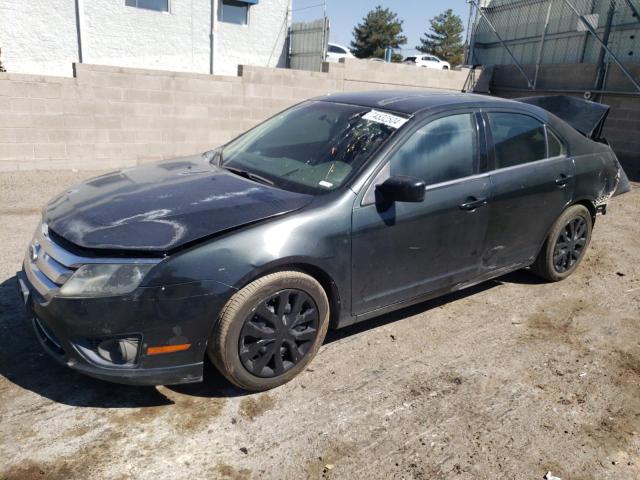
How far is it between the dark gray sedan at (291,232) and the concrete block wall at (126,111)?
17.2 ft

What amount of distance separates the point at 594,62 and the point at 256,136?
433 inches

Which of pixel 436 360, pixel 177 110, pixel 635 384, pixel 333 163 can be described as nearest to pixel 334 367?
pixel 436 360

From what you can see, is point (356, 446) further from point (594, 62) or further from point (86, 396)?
point (594, 62)

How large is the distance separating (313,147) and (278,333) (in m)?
1.37

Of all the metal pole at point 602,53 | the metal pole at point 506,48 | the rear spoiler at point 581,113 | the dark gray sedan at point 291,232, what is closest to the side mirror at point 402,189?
the dark gray sedan at point 291,232

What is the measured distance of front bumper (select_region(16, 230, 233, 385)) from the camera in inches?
97.2

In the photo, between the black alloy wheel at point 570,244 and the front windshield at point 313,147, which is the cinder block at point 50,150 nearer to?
the front windshield at point 313,147

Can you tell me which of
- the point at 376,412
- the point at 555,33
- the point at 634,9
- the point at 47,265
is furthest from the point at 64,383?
the point at 555,33

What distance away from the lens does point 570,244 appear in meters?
4.74

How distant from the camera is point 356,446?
2.57m

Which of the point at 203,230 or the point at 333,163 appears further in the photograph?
the point at 333,163

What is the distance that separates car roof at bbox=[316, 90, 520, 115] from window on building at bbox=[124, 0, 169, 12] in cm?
1321

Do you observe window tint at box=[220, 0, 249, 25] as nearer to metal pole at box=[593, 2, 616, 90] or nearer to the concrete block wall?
the concrete block wall

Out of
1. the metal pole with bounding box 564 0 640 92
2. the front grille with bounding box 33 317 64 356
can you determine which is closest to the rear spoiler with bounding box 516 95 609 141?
the front grille with bounding box 33 317 64 356
